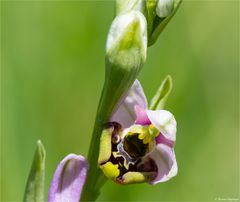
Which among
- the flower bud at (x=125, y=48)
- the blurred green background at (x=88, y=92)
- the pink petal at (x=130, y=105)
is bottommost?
the blurred green background at (x=88, y=92)

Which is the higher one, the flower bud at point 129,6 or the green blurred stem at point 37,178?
the flower bud at point 129,6

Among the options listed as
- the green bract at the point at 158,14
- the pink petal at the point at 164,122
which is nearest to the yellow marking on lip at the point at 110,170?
the pink petal at the point at 164,122

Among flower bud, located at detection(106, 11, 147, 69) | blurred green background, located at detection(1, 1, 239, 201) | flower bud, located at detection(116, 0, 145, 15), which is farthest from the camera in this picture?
blurred green background, located at detection(1, 1, 239, 201)

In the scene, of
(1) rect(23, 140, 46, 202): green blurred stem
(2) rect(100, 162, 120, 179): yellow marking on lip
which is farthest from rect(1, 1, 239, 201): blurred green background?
(2) rect(100, 162, 120, 179): yellow marking on lip

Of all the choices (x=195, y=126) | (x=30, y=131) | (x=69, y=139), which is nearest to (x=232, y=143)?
(x=195, y=126)

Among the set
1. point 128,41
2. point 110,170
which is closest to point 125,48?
point 128,41

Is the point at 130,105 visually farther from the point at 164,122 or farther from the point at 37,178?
the point at 37,178

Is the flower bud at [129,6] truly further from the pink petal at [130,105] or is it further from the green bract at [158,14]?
the pink petal at [130,105]

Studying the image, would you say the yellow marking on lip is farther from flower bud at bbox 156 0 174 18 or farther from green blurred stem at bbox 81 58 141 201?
flower bud at bbox 156 0 174 18
